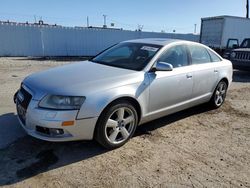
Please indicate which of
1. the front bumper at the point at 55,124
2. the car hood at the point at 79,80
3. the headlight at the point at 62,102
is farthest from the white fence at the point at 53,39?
the headlight at the point at 62,102

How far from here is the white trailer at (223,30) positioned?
1758cm

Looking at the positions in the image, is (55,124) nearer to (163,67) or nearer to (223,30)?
(163,67)

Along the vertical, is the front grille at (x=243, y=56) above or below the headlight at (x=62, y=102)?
below

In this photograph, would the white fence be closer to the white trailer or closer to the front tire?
the white trailer

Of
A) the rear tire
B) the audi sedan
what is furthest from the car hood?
the rear tire

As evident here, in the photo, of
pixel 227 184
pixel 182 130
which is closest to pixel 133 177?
pixel 227 184

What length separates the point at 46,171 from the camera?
3369 mm

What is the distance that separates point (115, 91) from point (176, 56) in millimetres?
1723

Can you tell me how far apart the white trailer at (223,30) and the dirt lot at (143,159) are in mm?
13893

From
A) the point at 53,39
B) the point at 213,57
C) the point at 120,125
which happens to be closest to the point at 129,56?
the point at 120,125

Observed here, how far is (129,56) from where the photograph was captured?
484 centimetres

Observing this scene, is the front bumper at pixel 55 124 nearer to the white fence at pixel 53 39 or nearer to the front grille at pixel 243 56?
the front grille at pixel 243 56

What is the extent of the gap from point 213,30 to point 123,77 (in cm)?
1611

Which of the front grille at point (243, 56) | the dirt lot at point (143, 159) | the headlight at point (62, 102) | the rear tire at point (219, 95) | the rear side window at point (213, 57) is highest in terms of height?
the rear side window at point (213, 57)
